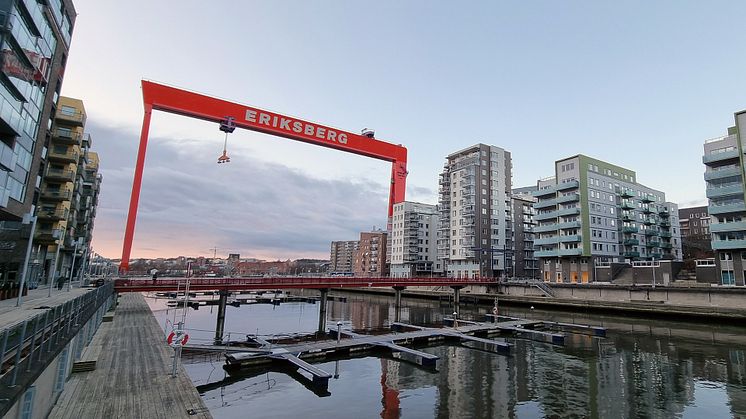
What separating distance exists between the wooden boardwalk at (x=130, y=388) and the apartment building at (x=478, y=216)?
76.3 meters

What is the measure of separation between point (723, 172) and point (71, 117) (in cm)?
8974

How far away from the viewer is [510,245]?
9700 centimetres

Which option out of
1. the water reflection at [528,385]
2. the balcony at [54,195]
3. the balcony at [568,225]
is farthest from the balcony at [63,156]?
the balcony at [568,225]

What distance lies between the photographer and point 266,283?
4756cm

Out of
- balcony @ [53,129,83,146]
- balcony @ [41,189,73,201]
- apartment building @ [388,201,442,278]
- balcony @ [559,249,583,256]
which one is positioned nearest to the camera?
balcony @ [41,189,73,201]

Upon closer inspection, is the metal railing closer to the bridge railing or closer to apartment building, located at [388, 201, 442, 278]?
the bridge railing

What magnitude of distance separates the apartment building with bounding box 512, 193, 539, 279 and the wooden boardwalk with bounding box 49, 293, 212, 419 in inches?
3585

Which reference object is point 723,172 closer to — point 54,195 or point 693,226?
point 54,195

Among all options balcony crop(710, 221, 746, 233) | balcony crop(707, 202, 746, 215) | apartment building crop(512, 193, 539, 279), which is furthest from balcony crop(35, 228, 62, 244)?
apartment building crop(512, 193, 539, 279)

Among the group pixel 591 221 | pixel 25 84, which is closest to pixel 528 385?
pixel 25 84

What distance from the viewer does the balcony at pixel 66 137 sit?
47719mm

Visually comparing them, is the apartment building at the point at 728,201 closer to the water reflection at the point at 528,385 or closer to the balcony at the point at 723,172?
the balcony at the point at 723,172

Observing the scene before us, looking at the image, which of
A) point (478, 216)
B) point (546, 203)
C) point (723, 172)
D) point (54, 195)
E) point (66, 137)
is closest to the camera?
point (54, 195)

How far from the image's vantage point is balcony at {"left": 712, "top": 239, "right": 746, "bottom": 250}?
164 ft
